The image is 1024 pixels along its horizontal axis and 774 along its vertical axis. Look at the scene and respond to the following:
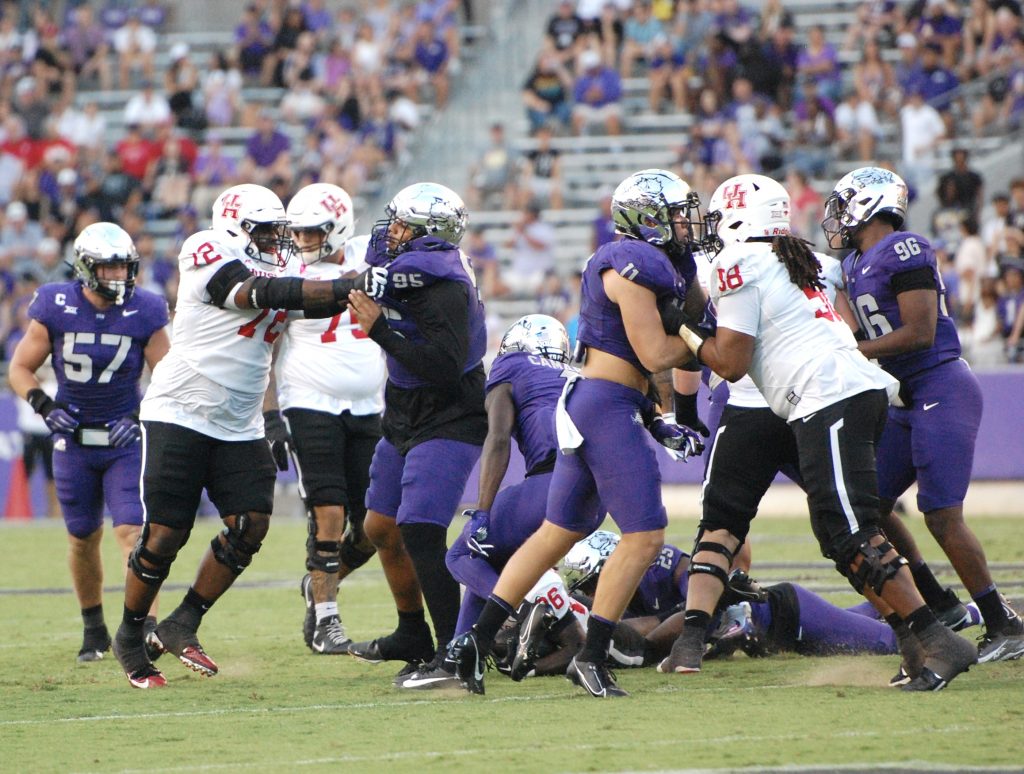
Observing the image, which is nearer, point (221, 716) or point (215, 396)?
point (221, 716)

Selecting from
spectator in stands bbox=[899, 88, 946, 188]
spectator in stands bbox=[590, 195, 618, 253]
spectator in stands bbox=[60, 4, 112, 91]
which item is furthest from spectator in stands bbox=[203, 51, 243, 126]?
spectator in stands bbox=[899, 88, 946, 188]

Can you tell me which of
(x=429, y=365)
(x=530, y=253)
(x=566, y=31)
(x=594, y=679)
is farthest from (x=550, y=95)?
(x=594, y=679)

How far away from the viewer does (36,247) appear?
68.4 feet

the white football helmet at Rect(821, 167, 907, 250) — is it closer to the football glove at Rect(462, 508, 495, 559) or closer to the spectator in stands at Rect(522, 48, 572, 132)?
A: the football glove at Rect(462, 508, 495, 559)

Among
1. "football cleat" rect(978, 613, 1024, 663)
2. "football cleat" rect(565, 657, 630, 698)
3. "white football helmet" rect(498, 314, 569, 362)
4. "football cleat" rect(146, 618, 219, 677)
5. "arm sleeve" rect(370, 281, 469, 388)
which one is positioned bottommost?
"football cleat" rect(978, 613, 1024, 663)

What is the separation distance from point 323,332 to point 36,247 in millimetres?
13165

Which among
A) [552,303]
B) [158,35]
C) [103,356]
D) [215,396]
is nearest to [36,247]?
[158,35]

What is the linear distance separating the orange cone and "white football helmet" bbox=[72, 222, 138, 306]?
966cm

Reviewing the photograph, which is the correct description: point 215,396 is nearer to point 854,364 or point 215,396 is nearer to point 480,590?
point 480,590

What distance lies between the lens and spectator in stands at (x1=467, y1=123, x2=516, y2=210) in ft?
64.8

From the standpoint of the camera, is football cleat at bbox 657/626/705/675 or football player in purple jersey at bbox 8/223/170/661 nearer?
football cleat at bbox 657/626/705/675

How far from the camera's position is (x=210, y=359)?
718 centimetres

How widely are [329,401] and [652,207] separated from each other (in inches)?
104

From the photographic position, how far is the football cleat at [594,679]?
6281 mm
